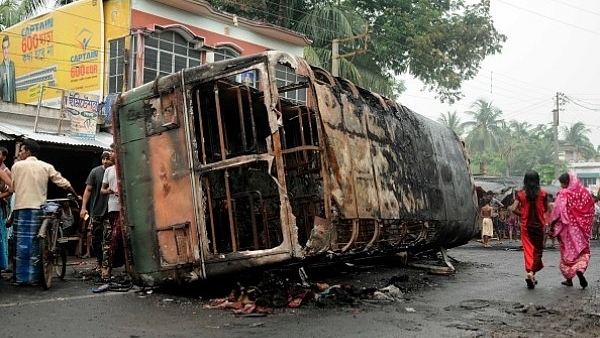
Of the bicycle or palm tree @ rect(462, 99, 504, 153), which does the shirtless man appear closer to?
the bicycle

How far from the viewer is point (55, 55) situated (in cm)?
1661

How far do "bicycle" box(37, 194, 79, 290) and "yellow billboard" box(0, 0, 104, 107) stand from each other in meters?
8.61

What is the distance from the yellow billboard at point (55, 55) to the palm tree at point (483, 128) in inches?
1794

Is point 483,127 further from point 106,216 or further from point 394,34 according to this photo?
point 106,216

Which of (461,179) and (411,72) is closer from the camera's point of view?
(461,179)

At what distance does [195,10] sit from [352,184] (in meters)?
11.6

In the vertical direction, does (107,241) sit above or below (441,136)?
below

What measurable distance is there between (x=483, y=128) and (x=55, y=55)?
155 feet

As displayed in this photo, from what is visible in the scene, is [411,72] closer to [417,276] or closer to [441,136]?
[441,136]

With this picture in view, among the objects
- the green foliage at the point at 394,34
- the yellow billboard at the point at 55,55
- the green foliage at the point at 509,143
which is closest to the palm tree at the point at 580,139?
the green foliage at the point at 509,143

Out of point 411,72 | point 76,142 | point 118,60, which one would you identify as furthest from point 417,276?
point 411,72

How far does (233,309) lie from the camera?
5.13 metres

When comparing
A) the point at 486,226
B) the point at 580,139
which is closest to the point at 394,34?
the point at 486,226

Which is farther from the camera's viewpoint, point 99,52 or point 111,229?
point 99,52
